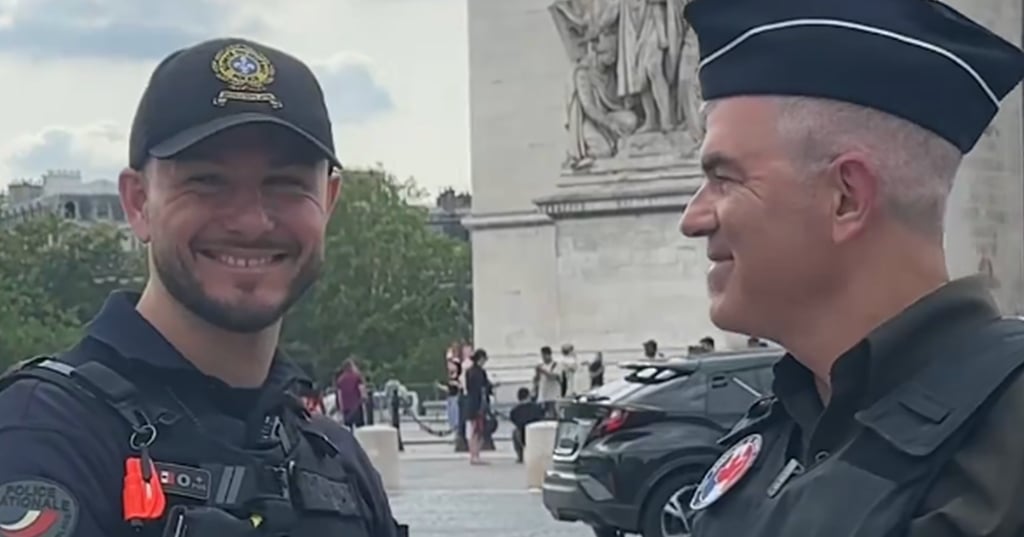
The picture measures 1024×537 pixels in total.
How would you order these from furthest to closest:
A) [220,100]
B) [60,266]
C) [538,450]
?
[60,266] < [538,450] < [220,100]

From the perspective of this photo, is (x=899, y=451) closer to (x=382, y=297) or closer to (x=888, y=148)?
(x=888, y=148)

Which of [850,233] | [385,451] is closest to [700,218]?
[850,233]

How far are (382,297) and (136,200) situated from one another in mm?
73871

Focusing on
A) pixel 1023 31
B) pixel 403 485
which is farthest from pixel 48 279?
pixel 403 485

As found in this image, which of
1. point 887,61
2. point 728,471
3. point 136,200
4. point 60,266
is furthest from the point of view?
point 60,266

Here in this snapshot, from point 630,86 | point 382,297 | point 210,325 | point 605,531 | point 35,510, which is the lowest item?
point 382,297

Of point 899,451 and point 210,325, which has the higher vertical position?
point 210,325

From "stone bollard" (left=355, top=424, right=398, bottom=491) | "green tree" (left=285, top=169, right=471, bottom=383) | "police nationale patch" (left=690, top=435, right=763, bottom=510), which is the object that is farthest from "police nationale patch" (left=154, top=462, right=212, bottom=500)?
"green tree" (left=285, top=169, right=471, bottom=383)

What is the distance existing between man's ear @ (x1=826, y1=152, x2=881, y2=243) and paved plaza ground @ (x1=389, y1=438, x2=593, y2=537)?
13364 mm

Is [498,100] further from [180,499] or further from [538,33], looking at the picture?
[180,499]

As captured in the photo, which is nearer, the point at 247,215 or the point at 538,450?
the point at 247,215

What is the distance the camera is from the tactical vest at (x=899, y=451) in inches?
91.1

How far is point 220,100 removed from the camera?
10.00ft

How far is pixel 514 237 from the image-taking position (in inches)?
1340
